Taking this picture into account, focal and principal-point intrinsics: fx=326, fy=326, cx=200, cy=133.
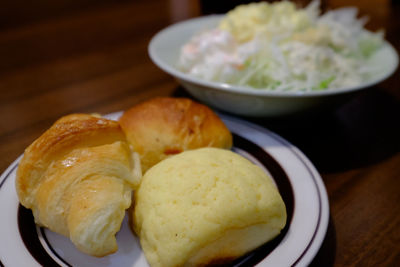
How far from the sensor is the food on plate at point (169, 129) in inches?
34.5

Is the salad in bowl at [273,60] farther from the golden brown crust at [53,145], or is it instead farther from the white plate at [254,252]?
the golden brown crust at [53,145]

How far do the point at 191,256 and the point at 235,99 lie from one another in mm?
570

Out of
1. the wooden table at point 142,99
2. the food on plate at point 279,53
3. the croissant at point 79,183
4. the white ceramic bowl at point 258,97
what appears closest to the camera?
the croissant at point 79,183

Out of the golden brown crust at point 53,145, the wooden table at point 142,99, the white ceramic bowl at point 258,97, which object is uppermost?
the golden brown crust at point 53,145

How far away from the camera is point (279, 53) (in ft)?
4.14

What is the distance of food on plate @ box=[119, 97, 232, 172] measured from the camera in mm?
876

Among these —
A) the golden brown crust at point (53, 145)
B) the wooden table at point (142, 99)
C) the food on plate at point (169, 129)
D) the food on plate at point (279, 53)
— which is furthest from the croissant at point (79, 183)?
the food on plate at point (279, 53)

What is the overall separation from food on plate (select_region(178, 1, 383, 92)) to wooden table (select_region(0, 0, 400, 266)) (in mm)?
138

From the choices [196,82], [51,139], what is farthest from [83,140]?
[196,82]

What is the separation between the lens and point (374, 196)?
2.89ft

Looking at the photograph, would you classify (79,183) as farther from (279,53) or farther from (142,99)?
(279,53)

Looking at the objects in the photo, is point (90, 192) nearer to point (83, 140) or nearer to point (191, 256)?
point (83, 140)

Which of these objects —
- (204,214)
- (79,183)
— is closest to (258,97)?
(204,214)

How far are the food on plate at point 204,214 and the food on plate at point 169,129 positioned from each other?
13 centimetres
